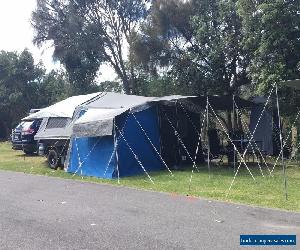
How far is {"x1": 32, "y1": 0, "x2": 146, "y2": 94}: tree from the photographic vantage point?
30.1 m

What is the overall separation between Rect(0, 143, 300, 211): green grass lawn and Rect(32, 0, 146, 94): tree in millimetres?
15829

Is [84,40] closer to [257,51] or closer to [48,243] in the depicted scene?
[257,51]

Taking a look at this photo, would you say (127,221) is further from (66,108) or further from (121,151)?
(66,108)

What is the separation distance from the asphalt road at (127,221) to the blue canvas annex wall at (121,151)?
2995 mm

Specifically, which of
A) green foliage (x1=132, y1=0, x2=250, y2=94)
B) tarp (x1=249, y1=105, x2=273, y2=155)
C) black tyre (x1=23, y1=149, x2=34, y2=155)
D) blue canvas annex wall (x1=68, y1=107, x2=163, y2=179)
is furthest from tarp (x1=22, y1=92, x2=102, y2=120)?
tarp (x1=249, y1=105, x2=273, y2=155)

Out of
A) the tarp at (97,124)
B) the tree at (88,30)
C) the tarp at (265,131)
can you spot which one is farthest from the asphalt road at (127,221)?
the tree at (88,30)

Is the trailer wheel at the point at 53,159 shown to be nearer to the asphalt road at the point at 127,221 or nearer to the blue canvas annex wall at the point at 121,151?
the blue canvas annex wall at the point at 121,151

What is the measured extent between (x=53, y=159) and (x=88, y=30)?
50.0 feet

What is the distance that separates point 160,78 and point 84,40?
23.8ft

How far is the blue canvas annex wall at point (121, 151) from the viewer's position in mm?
13805

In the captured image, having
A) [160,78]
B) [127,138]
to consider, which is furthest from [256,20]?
[160,78]

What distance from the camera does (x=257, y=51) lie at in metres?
16.1

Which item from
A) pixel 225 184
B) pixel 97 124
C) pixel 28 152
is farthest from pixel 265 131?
pixel 28 152

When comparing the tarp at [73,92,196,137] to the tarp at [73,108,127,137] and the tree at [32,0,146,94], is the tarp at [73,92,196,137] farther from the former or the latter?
the tree at [32,0,146,94]
